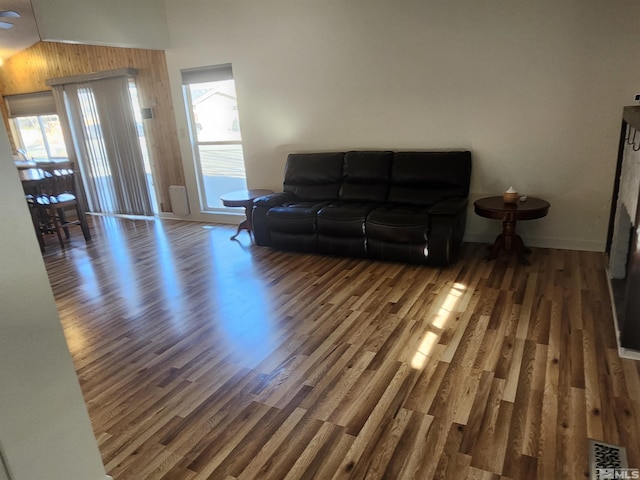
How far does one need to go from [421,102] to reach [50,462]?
4.12 meters

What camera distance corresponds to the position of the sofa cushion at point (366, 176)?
4.38 metres

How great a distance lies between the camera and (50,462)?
1.41 meters

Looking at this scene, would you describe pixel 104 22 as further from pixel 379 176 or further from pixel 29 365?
pixel 29 365

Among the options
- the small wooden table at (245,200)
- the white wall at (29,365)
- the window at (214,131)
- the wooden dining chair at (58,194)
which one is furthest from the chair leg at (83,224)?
the white wall at (29,365)

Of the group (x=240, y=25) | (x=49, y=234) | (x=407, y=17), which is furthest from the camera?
(x=49, y=234)

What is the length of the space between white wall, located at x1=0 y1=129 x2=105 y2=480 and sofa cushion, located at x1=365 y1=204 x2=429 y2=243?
284cm

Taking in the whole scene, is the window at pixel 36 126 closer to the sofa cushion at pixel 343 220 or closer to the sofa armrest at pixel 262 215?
the sofa armrest at pixel 262 215

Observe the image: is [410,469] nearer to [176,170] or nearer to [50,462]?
[50,462]

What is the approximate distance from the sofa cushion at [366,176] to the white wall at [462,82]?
0.27 metres

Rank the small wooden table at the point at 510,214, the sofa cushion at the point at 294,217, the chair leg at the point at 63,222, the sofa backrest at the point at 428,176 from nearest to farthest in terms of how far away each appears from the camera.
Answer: the small wooden table at the point at 510,214 < the sofa backrest at the point at 428,176 < the sofa cushion at the point at 294,217 < the chair leg at the point at 63,222

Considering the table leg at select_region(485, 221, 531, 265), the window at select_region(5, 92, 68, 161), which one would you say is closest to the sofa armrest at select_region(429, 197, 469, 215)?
the table leg at select_region(485, 221, 531, 265)

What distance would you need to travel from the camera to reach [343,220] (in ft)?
13.2

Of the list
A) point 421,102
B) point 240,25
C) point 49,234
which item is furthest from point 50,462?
point 49,234

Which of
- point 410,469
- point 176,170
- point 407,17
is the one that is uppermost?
point 407,17
